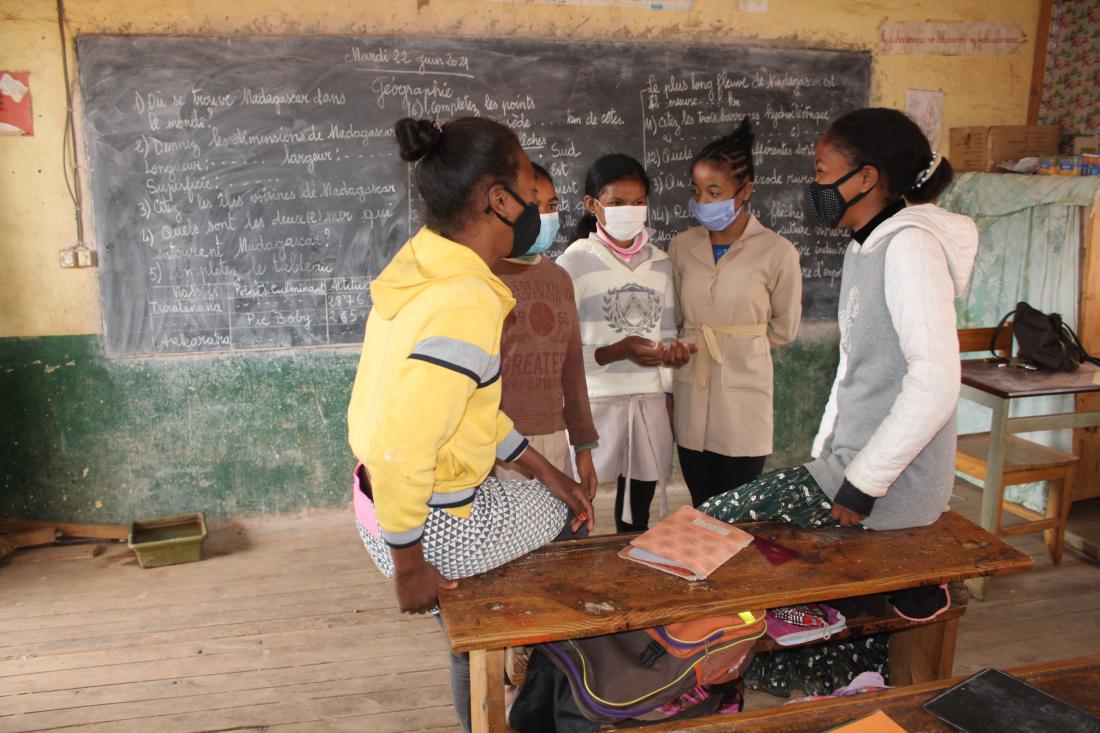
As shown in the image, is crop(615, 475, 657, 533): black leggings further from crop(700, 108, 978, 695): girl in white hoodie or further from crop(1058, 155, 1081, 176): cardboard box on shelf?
crop(1058, 155, 1081, 176): cardboard box on shelf

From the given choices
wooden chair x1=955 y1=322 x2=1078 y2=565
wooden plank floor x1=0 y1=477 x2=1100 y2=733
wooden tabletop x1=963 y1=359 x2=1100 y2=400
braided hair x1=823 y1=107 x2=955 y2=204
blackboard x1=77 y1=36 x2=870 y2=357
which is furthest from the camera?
blackboard x1=77 y1=36 x2=870 y2=357

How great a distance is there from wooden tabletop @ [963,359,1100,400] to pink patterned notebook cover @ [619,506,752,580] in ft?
5.23

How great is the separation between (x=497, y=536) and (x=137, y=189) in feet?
8.53

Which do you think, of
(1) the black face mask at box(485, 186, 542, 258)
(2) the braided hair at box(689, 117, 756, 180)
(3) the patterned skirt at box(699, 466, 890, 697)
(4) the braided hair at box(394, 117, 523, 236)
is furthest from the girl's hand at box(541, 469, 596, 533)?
(2) the braided hair at box(689, 117, 756, 180)

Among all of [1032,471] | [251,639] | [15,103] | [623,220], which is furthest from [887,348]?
[15,103]

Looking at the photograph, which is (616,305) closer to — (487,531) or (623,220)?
(623,220)

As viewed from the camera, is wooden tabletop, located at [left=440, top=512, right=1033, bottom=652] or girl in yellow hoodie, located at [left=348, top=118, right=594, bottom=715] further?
wooden tabletop, located at [left=440, top=512, right=1033, bottom=652]

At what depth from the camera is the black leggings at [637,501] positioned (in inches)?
110

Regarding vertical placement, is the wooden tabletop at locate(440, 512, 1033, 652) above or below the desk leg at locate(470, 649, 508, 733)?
above

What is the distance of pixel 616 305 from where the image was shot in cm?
263

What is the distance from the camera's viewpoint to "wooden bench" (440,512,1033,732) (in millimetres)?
1549

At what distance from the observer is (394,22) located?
11.3 feet

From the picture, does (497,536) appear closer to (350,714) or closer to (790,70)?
(350,714)

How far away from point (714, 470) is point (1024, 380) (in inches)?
51.1
